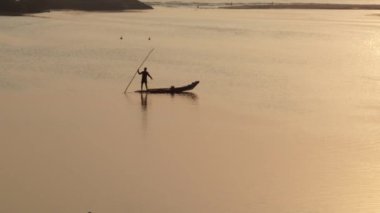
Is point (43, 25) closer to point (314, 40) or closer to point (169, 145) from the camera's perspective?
point (314, 40)

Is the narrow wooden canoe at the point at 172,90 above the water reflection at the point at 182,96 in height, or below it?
above

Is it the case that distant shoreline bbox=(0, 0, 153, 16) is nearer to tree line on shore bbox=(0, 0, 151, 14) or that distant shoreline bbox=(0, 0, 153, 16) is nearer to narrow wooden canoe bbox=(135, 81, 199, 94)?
tree line on shore bbox=(0, 0, 151, 14)

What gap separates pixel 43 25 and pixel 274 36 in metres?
18.8

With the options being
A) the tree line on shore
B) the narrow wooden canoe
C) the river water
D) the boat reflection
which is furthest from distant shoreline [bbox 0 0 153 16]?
the boat reflection

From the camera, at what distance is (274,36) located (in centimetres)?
5416

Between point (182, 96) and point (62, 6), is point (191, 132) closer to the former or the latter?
point (182, 96)

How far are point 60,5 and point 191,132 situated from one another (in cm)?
6900

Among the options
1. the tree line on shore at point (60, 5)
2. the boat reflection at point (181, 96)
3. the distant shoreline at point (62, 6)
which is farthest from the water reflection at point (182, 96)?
the distant shoreline at point (62, 6)

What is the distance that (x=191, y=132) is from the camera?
2036 cm

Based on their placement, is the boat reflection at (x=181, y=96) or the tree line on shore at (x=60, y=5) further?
the tree line on shore at (x=60, y=5)

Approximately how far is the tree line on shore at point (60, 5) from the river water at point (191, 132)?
104ft

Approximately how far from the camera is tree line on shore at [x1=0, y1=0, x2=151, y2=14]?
7344cm

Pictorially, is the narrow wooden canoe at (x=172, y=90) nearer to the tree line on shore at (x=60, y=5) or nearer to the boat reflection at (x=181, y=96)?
the boat reflection at (x=181, y=96)

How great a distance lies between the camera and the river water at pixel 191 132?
14422mm
